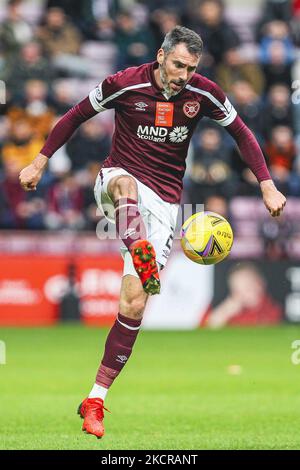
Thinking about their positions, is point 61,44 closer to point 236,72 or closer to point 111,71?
point 111,71

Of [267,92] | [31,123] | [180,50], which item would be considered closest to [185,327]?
[31,123]

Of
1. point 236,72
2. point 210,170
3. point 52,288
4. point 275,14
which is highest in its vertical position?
point 275,14

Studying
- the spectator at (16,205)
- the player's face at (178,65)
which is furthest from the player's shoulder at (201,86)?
the spectator at (16,205)

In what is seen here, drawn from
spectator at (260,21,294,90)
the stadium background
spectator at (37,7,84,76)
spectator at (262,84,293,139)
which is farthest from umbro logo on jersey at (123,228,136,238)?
spectator at (260,21,294,90)

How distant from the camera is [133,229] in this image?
7.34 meters

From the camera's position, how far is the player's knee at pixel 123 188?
7.57 m

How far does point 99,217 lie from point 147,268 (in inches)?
400

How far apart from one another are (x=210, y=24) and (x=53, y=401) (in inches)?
458

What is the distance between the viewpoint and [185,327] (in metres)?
17.2

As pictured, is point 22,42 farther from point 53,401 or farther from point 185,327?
point 53,401

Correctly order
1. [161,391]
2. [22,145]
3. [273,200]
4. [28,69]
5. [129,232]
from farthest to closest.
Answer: [28,69] → [22,145] → [161,391] → [273,200] → [129,232]

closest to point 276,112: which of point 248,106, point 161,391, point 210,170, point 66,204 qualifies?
point 248,106
